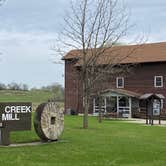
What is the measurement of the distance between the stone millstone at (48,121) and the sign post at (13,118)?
36cm

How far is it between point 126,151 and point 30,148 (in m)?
3.00

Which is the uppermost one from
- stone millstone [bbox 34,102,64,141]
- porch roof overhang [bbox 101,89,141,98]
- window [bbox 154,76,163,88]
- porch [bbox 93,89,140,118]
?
window [bbox 154,76,163,88]

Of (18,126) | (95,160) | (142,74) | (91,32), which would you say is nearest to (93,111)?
(142,74)

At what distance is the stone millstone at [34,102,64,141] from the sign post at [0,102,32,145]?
355 mm

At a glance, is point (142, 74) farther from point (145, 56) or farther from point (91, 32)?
point (91, 32)

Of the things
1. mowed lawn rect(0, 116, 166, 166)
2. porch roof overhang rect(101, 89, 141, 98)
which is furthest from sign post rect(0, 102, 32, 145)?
porch roof overhang rect(101, 89, 141, 98)

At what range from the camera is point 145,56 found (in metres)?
52.5

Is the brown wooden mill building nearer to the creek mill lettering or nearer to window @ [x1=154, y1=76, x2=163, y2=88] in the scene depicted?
window @ [x1=154, y1=76, x2=163, y2=88]

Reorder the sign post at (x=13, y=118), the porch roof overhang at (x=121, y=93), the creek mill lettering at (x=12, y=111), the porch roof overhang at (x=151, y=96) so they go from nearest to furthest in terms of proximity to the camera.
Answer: the sign post at (x=13, y=118), the creek mill lettering at (x=12, y=111), the porch roof overhang at (x=151, y=96), the porch roof overhang at (x=121, y=93)

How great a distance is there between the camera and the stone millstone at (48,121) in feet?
53.0

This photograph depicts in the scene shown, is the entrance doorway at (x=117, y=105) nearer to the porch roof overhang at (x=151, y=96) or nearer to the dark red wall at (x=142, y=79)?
the dark red wall at (x=142, y=79)

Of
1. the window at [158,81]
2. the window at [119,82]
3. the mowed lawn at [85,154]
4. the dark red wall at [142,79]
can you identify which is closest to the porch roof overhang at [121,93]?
the dark red wall at [142,79]

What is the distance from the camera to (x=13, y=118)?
51.2 feet

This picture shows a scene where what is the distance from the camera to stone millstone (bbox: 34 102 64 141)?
53.0 feet
